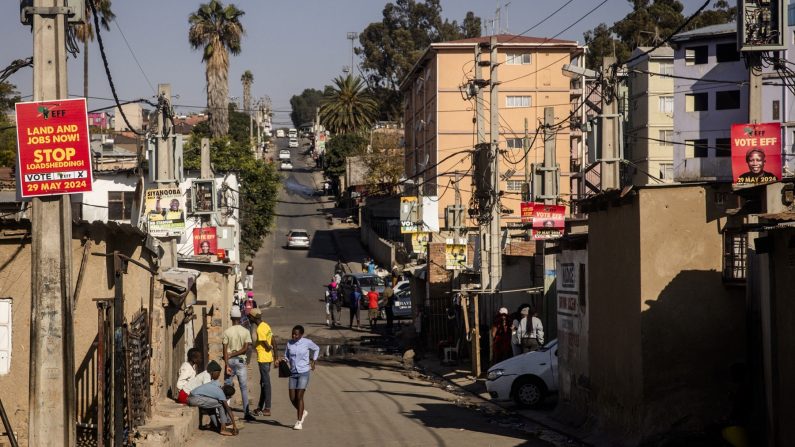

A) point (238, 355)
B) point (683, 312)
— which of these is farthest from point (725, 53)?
point (683, 312)

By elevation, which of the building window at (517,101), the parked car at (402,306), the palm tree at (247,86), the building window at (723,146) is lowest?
the parked car at (402,306)

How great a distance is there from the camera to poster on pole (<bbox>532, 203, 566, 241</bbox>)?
30.6 m

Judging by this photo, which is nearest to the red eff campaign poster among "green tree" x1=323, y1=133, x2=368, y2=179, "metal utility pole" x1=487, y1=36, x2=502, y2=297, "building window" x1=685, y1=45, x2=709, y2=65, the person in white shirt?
the person in white shirt

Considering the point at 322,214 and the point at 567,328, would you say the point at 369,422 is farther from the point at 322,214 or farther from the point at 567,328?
the point at 322,214

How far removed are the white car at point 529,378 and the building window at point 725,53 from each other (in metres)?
44.0

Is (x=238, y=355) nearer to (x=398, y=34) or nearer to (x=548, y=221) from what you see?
(x=548, y=221)

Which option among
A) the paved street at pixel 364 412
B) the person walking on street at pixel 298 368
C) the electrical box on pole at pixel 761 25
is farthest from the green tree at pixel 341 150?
the person walking on street at pixel 298 368

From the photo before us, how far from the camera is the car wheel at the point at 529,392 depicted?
2145 centimetres

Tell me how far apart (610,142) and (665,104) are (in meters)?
48.9

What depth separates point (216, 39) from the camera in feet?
178

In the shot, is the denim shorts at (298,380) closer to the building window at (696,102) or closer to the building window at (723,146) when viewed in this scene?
the building window at (723,146)

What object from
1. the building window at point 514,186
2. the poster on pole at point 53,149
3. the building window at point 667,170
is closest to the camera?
the poster on pole at point 53,149

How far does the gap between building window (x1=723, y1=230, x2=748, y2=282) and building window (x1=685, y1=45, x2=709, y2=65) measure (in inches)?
1956

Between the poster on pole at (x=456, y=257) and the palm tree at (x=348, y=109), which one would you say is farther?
the palm tree at (x=348, y=109)
